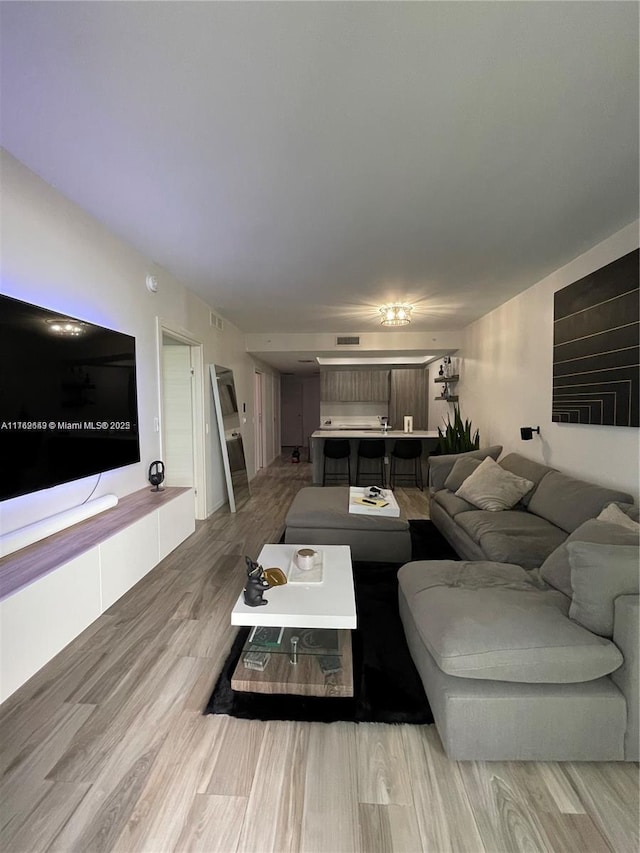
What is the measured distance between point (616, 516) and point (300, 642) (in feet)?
6.29

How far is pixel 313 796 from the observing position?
1.28 meters

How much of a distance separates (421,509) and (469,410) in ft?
6.07

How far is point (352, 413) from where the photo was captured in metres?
A: 8.59

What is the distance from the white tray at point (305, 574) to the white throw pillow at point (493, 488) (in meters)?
1.82

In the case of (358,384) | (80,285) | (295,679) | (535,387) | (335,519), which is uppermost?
(80,285)

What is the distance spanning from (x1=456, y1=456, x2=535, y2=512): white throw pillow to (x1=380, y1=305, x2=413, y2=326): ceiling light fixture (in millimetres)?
1965

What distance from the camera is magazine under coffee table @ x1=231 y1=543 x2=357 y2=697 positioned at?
5.37 ft

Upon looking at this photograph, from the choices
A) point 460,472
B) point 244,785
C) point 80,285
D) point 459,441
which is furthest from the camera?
point 459,441

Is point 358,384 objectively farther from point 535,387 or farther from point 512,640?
point 512,640

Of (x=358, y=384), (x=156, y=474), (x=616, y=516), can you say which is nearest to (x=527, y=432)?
(x=616, y=516)

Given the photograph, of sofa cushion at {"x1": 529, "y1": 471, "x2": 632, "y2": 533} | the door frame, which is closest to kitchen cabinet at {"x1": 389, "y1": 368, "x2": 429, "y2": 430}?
the door frame

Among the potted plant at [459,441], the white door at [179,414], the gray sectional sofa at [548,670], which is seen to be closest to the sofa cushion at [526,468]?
the potted plant at [459,441]

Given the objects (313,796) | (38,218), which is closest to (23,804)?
(313,796)

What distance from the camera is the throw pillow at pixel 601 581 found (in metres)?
1.38
